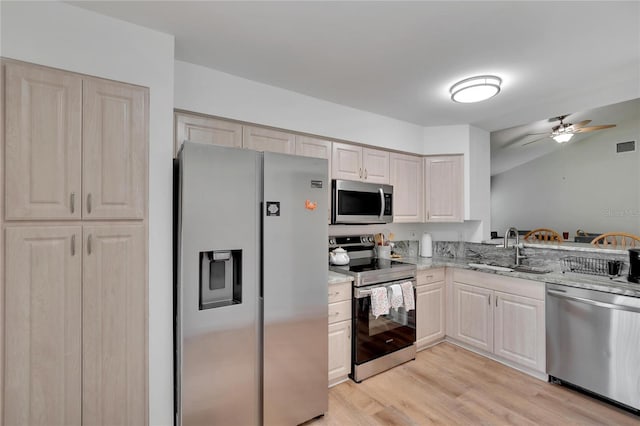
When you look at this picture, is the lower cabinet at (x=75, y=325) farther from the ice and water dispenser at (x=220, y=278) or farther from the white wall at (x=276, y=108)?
the white wall at (x=276, y=108)

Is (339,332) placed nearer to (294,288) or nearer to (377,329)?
(377,329)

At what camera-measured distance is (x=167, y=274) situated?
1.75 m

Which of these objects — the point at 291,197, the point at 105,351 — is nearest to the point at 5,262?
the point at 105,351

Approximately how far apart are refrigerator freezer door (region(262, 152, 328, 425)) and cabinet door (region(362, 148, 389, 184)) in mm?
1192

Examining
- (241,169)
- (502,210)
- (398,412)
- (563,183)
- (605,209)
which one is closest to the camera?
(241,169)

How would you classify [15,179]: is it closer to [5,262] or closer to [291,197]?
[5,262]

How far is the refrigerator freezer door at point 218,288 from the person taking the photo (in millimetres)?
1629

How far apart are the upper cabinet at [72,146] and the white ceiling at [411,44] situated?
459 mm

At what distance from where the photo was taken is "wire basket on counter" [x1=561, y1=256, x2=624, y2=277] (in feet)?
8.39

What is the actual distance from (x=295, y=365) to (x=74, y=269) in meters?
1.38

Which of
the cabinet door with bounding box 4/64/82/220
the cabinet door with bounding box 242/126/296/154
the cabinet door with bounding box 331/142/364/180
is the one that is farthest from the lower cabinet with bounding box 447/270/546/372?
the cabinet door with bounding box 4/64/82/220

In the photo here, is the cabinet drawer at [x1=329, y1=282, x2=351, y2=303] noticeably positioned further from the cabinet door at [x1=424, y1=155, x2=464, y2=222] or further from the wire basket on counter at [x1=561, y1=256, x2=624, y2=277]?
the wire basket on counter at [x1=561, y1=256, x2=624, y2=277]

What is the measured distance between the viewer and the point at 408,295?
2.87m

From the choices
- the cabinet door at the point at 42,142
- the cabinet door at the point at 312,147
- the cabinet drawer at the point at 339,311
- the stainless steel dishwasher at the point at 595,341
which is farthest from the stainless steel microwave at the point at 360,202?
the cabinet door at the point at 42,142
